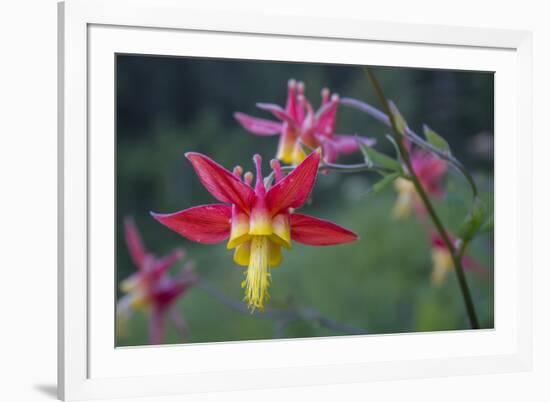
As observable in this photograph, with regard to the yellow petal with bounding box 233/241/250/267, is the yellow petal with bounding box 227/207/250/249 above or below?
above

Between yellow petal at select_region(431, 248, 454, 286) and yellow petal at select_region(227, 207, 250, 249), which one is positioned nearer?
yellow petal at select_region(227, 207, 250, 249)

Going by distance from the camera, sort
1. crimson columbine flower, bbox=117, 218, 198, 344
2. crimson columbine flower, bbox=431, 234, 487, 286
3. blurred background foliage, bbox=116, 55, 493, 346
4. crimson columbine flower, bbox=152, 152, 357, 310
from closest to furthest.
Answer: crimson columbine flower, bbox=152, 152, 357, 310 < crimson columbine flower, bbox=117, 218, 198, 344 < crimson columbine flower, bbox=431, 234, 487, 286 < blurred background foliage, bbox=116, 55, 493, 346

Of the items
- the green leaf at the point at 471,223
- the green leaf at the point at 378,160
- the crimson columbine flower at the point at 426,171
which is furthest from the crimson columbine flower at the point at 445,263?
the green leaf at the point at 378,160

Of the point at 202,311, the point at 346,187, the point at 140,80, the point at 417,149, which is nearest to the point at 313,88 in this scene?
the point at 346,187

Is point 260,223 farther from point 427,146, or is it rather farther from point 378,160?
point 427,146

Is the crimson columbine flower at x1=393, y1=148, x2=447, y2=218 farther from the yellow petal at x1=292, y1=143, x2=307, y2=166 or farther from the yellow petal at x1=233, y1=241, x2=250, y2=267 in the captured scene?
the yellow petal at x1=233, y1=241, x2=250, y2=267

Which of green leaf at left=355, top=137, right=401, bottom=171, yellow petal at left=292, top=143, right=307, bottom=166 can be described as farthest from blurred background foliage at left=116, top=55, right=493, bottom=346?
yellow petal at left=292, top=143, right=307, bottom=166

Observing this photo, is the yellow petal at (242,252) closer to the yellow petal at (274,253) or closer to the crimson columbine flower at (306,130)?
the yellow petal at (274,253)

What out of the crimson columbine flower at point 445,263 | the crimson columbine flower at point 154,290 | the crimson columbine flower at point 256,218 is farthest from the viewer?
the crimson columbine flower at point 445,263
